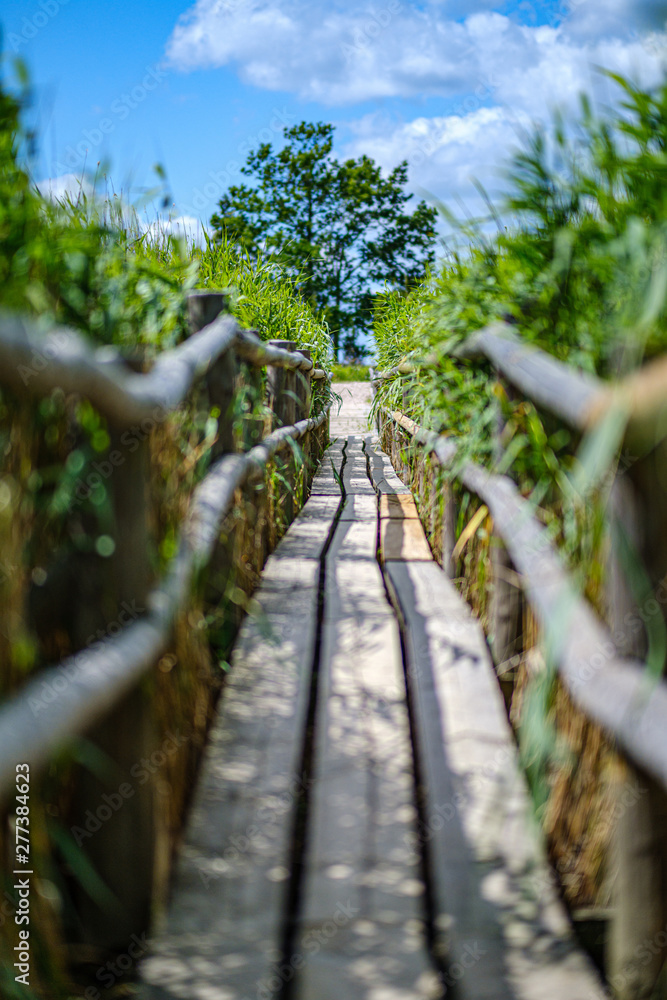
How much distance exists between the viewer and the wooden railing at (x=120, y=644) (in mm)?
1034

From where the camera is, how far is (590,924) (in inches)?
58.1

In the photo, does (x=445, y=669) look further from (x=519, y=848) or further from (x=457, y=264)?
(x=457, y=264)

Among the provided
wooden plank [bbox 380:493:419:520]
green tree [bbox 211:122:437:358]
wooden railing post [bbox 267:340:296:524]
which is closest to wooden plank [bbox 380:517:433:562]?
wooden plank [bbox 380:493:419:520]

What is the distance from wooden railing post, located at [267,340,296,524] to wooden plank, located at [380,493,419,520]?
0.53 metres

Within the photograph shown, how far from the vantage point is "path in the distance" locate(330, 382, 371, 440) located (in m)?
11.3

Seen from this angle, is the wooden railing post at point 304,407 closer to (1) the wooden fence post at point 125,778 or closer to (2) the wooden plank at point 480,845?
(2) the wooden plank at point 480,845

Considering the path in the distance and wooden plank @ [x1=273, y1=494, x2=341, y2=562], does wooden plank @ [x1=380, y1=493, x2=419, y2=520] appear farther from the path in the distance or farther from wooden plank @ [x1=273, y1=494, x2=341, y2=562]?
the path in the distance

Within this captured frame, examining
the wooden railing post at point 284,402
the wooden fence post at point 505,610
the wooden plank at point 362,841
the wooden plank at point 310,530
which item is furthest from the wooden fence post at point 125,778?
the wooden railing post at point 284,402

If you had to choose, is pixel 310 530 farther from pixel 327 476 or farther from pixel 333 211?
pixel 333 211

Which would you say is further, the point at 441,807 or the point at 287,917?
the point at 441,807

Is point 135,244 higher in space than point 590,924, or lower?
higher

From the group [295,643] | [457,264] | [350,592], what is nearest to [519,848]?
[295,643]

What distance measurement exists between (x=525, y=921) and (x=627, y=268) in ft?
3.99

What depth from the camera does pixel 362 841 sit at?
1.67 metres
